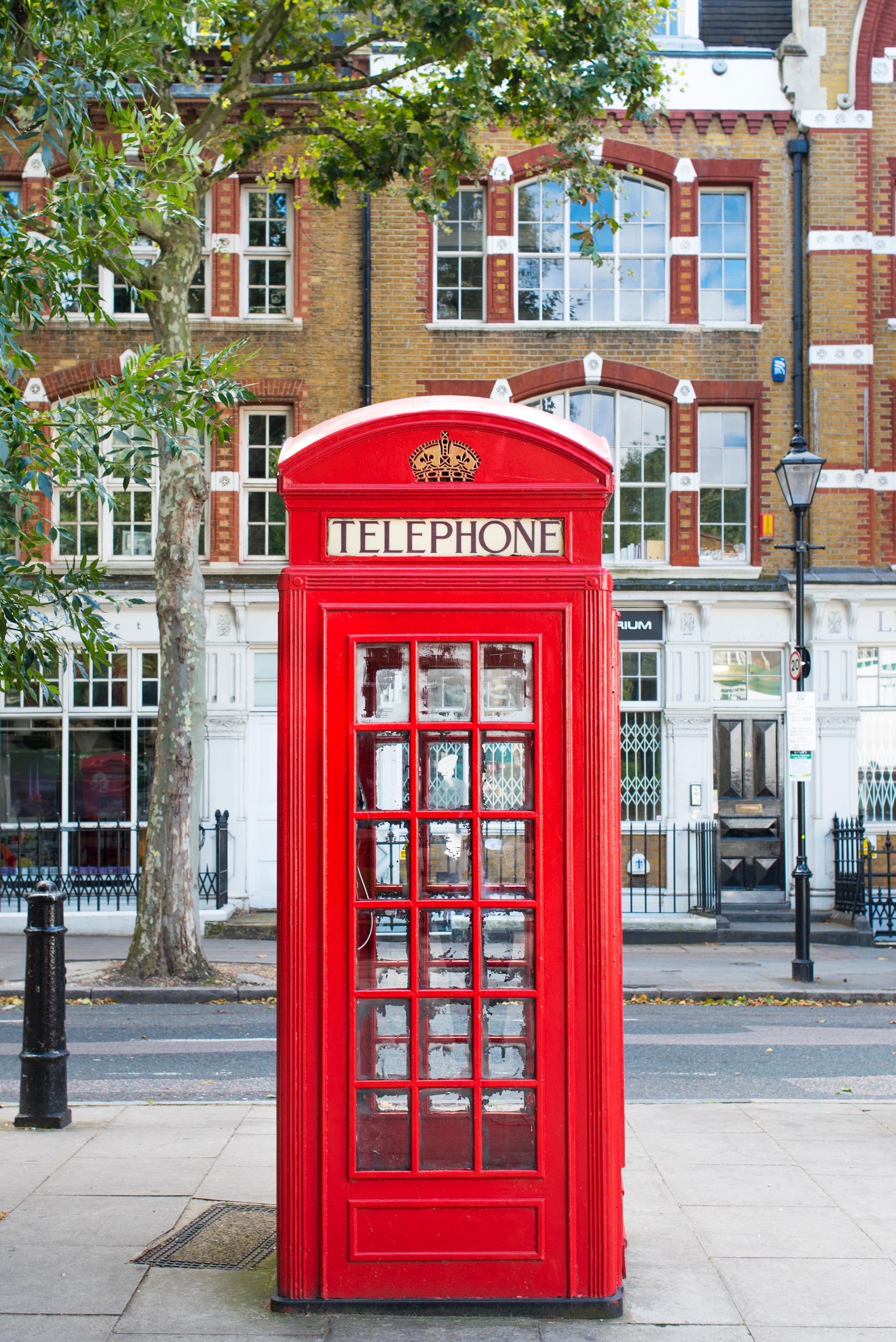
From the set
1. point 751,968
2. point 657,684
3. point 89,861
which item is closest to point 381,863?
point 751,968

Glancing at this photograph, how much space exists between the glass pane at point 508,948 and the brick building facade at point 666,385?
1515cm

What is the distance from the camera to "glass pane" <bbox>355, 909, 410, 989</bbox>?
15.8 feet

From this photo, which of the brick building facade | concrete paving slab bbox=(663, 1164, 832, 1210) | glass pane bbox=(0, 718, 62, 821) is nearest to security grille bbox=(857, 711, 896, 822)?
the brick building facade

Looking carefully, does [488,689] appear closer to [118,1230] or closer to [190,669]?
[118,1230]

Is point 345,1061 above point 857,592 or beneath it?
beneath

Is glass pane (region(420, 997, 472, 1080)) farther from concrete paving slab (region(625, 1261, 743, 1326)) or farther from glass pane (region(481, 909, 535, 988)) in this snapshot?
concrete paving slab (region(625, 1261, 743, 1326))

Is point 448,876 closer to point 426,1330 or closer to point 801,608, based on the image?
point 426,1330

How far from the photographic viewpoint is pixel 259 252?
2028 cm

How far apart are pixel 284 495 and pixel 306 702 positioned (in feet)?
2.43

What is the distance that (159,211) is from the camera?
711cm

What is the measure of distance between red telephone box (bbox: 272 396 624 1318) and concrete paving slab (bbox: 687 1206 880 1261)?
3.19ft

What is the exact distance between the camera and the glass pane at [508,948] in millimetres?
4828

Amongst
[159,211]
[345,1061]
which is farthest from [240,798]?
[345,1061]

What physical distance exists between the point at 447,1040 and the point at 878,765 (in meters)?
16.5
